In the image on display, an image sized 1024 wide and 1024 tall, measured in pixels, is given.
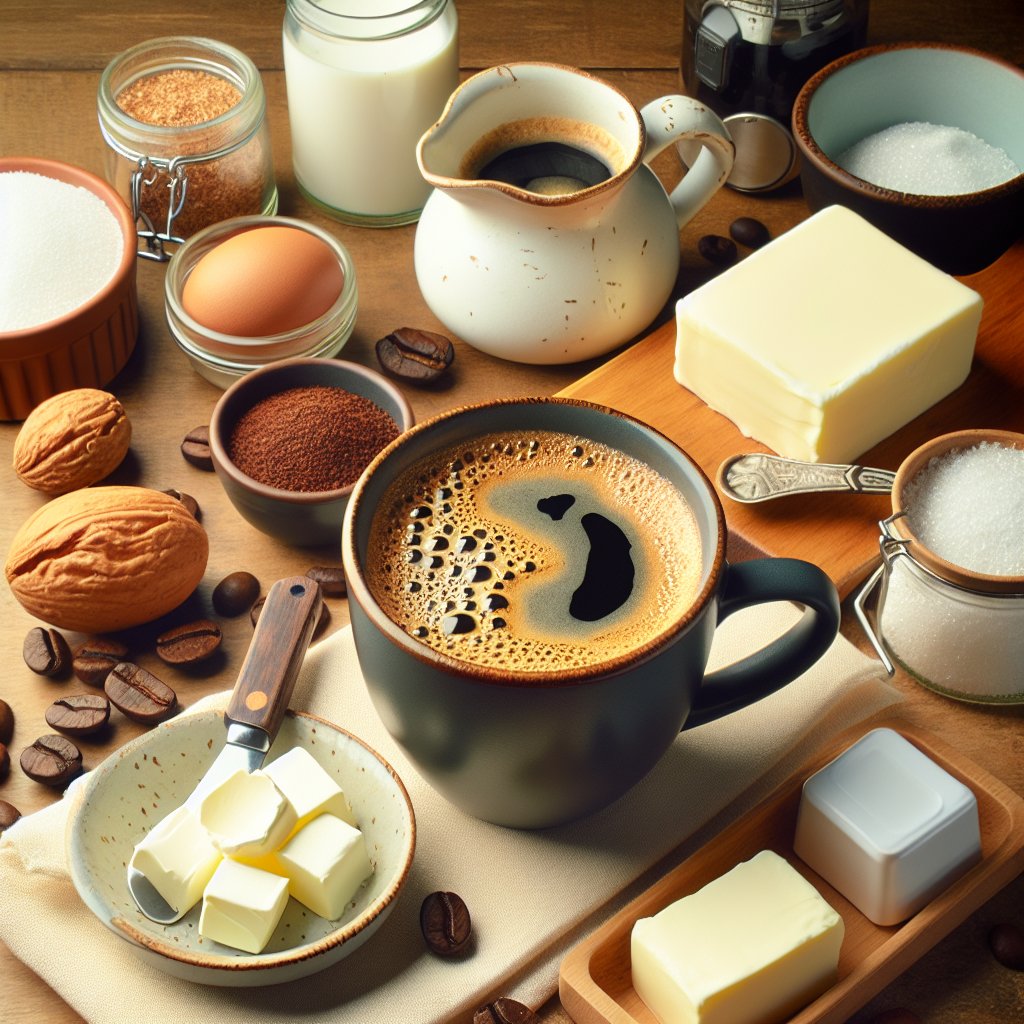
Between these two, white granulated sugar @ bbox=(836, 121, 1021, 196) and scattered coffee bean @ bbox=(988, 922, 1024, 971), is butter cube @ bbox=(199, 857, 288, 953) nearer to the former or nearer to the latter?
scattered coffee bean @ bbox=(988, 922, 1024, 971)

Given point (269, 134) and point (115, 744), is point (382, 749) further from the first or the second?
point (269, 134)

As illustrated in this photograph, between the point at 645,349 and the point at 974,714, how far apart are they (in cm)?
45

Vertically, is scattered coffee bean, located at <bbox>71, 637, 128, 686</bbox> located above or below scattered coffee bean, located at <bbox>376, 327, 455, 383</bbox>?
below

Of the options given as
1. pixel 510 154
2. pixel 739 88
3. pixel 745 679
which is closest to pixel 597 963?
pixel 745 679

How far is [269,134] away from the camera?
156 cm

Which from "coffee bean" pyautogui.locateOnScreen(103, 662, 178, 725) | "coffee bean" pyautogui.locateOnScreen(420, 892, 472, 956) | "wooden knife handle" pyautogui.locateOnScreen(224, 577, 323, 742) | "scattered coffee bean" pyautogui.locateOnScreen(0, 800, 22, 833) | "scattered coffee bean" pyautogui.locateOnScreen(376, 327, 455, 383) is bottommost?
"scattered coffee bean" pyautogui.locateOnScreen(0, 800, 22, 833)

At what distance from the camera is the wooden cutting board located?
4.06 feet

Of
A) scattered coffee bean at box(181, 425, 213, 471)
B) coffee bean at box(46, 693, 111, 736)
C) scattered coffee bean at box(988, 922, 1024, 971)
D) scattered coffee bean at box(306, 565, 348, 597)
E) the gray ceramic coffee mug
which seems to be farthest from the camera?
scattered coffee bean at box(181, 425, 213, 471)

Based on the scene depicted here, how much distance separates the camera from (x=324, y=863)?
37.5 inches

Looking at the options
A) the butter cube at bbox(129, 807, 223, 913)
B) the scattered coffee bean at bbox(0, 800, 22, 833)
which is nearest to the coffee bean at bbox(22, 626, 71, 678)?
the scattered coffee bean at bbox(0, 800, 22, 833)

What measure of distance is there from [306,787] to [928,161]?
861 millimetres

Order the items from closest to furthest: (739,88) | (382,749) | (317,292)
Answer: (382,749) → (317,292) → (739,88)

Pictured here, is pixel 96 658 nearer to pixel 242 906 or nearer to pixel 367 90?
pixel 242 906

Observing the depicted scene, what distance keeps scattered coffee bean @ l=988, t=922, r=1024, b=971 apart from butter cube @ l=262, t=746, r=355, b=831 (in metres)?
0.44
